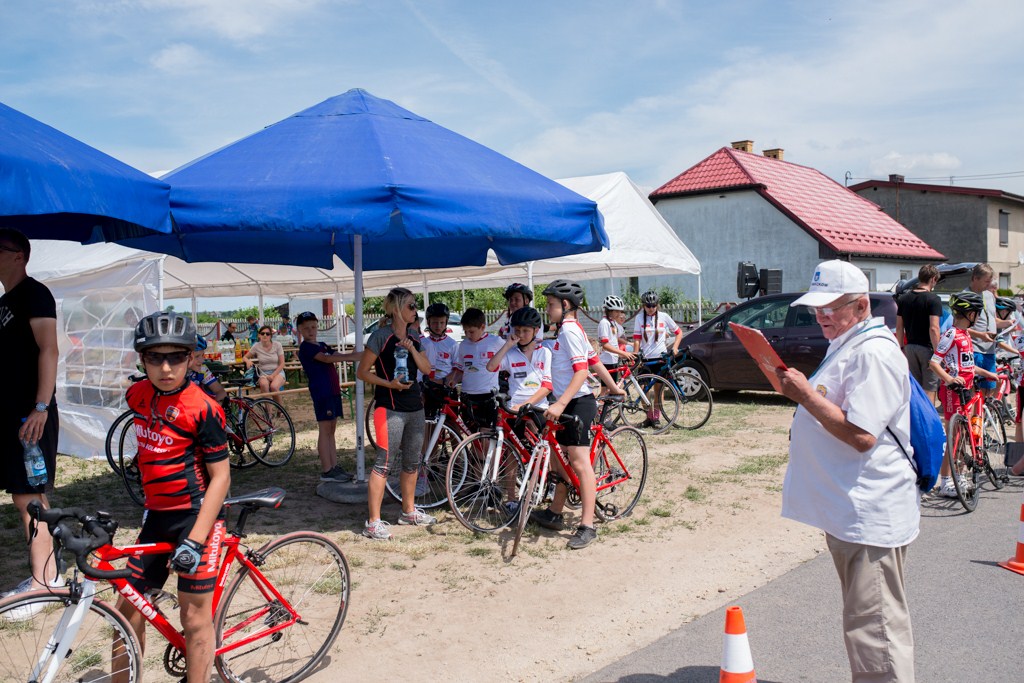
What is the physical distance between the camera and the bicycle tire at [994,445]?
7543 mm

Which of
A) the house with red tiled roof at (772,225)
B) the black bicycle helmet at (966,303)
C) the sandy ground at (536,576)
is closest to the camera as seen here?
the sandy ground at (536,576)

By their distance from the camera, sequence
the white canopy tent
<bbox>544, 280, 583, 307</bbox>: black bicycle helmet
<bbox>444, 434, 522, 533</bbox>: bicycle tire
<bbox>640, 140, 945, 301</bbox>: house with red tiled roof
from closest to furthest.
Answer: <bbox>544, 280, 583, 307</bbox>: black bicycle helmet
<bbox>444, 434, 522, 533</bbox>: bicycle tire
the white canopy tent
<bbox>640, 140, 945, 301</bbox>: house with red tiled roof

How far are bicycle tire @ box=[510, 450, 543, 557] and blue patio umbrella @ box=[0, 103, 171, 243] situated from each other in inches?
121

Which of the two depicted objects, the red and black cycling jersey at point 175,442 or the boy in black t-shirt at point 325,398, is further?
the boy in black t-shirt at point 325,398

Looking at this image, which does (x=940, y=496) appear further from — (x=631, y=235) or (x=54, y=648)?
(x=631, y=235)

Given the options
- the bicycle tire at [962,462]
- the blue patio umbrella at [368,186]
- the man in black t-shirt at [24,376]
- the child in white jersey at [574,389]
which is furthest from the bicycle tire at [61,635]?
the bicycle tire at [962,462]

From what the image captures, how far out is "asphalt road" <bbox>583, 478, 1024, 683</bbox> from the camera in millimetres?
3900

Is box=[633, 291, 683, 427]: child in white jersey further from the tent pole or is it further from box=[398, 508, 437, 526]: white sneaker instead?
box=[398, 508, 437, 526]: white sneaker

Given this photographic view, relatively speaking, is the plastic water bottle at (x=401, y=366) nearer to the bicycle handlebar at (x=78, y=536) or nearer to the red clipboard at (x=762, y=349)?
the bicycle handlebar at (x=78, y=536)

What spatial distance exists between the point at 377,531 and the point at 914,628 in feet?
11.9

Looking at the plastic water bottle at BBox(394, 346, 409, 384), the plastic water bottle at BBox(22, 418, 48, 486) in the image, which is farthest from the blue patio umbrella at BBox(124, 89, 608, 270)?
the plastic water bottle at BBox(22, 418, 48, 486)

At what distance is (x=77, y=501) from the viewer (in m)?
8.06

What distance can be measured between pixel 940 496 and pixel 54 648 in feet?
22.7

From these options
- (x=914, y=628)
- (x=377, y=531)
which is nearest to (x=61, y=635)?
(x=377, y=531)
